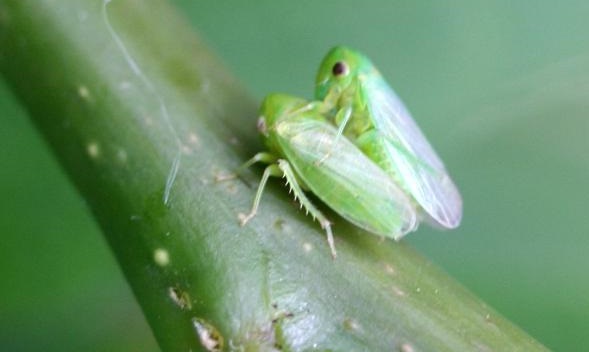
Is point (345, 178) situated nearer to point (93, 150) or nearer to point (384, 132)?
point (384, 132)

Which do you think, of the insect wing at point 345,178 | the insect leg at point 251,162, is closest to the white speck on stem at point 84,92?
the insect leg at point 251,162

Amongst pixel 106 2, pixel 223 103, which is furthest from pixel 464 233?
pixel 106 2

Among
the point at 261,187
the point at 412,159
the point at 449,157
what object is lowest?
the point at 449,157

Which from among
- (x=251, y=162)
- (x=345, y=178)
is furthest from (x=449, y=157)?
(x=251, y=162)

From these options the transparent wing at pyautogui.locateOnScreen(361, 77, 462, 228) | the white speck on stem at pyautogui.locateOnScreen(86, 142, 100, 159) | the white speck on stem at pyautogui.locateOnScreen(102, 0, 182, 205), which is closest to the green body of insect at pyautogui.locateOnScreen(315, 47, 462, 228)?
the transparent wing at pyautogui.locateOnScreen(361, 77, 462, 228)

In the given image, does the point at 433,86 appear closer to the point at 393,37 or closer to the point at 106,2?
the point at 393,37

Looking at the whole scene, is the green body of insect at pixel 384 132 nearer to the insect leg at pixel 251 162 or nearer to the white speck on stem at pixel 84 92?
the insect leg at pixel 251 162
